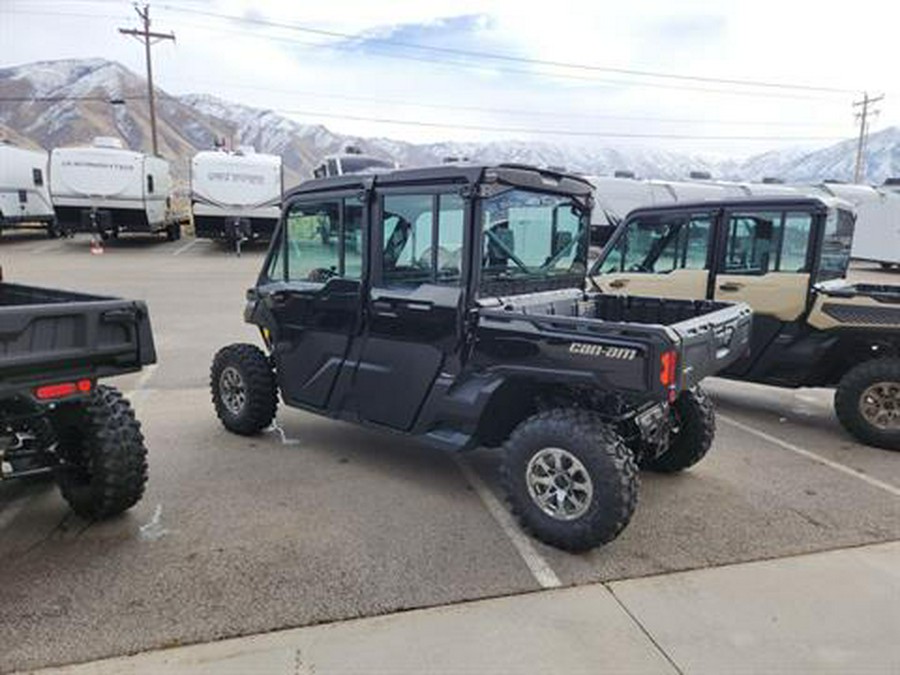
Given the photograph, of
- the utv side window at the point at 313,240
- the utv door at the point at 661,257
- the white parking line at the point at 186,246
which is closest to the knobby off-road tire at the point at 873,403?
the utv door at the point at 661,257

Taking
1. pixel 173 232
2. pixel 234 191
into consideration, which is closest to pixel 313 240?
pixel 234 191

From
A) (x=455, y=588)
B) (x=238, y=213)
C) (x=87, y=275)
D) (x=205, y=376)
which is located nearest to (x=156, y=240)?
(x=238, y=213)

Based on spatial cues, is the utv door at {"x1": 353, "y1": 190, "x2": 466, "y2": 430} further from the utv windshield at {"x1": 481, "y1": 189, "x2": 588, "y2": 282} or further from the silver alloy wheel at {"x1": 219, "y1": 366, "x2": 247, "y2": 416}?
the silver alloy wheel at {"x1": 219, "y1": 366, "x2": 247, "y2": 416}

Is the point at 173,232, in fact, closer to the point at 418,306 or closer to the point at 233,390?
the point at 233,390

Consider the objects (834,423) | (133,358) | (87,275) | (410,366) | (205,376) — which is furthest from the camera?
(87,275)

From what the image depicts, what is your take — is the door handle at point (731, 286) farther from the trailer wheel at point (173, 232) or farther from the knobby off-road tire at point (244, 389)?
the trailer wheel at point (173, 232)

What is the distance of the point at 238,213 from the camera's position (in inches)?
814

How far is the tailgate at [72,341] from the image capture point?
→ 9.97 feet

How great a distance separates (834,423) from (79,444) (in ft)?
20.2

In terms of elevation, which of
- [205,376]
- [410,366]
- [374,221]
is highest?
[374,221]

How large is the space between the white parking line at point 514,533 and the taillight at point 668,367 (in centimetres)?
113

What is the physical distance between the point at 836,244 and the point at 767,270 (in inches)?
27.3

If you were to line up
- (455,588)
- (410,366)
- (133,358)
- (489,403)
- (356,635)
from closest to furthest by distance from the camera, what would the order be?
(356,635) → (455,588) → (133,358) → (489,403) → (410,366)

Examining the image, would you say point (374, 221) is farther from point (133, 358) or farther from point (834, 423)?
point (834, 423)
